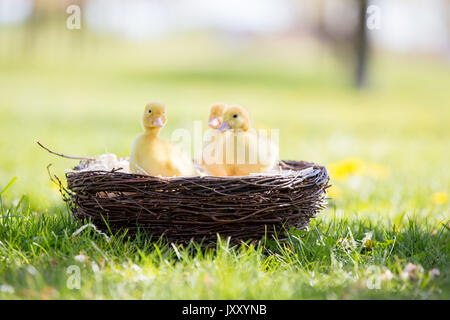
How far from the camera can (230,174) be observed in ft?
10.2

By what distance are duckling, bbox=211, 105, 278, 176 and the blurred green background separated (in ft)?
5.24

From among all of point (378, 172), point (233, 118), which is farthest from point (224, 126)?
point (378, 172)

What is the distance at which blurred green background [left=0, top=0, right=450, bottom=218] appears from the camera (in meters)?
5.89

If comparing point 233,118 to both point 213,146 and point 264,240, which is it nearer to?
point 213,146

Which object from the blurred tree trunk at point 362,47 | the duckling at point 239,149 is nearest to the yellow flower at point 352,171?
the duckling at point 239,149

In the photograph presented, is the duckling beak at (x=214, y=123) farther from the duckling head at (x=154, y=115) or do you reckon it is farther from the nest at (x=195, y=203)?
the nest at (x=195, y=203)

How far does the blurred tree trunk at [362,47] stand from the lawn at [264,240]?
926mm

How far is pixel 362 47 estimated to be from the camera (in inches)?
790

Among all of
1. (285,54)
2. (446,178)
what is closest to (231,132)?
(446,178)

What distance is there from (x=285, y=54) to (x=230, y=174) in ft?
108

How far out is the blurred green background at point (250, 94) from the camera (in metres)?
5.89

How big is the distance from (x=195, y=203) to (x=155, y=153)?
53 centimetres
